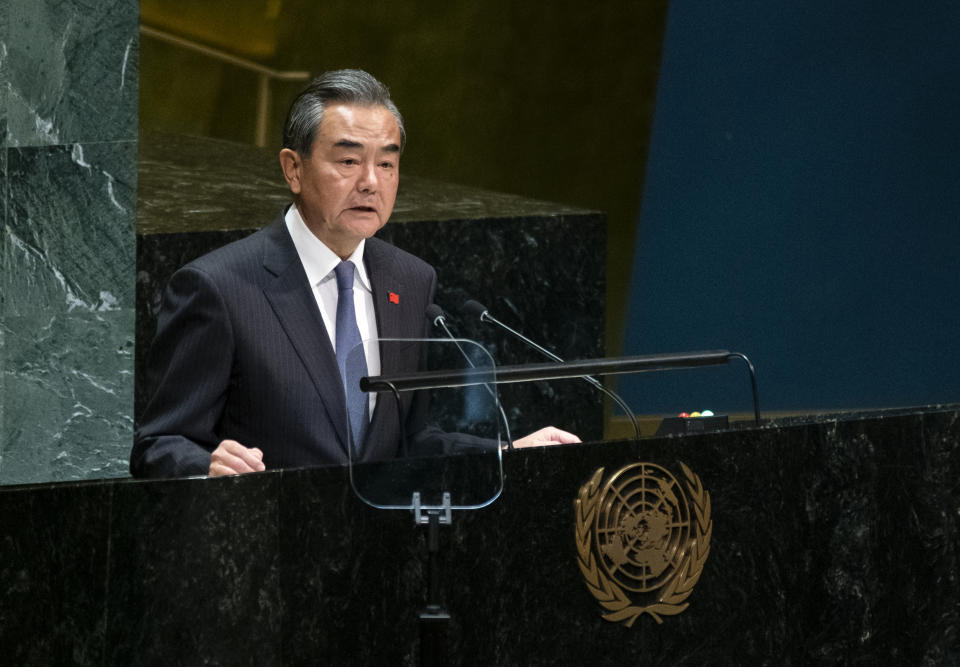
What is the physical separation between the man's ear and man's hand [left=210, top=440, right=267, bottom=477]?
851 millimetres

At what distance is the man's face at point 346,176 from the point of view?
3.23m

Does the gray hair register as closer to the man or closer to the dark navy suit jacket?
the man

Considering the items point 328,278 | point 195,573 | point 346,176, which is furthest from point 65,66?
point 195,573

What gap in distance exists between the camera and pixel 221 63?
5.92m

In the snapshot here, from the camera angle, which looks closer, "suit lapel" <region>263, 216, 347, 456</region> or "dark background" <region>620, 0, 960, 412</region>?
"suit lapel" <region>263, 216, 347, 456</region>

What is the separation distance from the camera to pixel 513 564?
2.70 meters

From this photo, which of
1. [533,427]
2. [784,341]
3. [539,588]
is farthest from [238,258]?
[784,341]

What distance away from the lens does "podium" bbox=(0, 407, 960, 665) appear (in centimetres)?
239

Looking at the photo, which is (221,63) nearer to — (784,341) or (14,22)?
(14,22)

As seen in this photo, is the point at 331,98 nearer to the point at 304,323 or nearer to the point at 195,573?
the point at 304,323

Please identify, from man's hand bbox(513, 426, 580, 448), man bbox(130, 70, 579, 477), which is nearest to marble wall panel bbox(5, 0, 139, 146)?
man bbox(130, 70, 579, 477)

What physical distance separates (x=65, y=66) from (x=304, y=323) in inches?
78.5

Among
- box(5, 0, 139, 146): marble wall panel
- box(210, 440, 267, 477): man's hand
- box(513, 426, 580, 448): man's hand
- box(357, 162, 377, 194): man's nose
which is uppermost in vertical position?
box(5, 0, 139, 146): marble wall panel

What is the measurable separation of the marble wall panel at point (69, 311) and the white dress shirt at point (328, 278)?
61.4 inches
